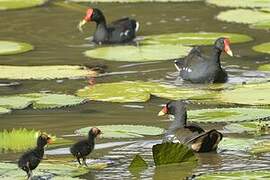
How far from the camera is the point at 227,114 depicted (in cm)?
1140

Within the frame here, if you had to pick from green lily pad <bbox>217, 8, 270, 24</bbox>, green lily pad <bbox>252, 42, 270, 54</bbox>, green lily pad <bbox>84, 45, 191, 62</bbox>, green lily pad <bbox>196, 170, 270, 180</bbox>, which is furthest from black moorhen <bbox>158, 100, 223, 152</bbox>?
green lily pad <bbox>217, 8, 270, 24</bbox>

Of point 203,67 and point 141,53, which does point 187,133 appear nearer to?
point 203,67

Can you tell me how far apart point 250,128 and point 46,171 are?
2.37 metres

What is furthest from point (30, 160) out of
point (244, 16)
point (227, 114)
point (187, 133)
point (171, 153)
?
point (244, 16)

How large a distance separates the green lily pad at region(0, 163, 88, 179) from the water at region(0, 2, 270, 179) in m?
0.20

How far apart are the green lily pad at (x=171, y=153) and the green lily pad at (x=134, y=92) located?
281 centimetres

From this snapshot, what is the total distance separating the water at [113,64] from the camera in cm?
986

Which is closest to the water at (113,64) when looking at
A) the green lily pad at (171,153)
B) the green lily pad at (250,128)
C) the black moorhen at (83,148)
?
the green lily pad at (171,153)

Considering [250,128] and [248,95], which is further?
[248,95]

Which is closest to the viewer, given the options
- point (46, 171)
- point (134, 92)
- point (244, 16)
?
point (46, 171)

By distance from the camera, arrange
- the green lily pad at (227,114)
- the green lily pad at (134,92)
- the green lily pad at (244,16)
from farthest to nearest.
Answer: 1. the green lily pad at (244,16)
2. the green lily pad at (134,92)
3. the green lily pad at (227,114)

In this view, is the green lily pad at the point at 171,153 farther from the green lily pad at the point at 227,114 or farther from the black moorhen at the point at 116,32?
the black moorhen at the point at 116,32

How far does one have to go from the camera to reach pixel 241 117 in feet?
36.9

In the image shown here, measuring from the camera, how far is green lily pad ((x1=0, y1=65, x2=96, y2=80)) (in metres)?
13.9
